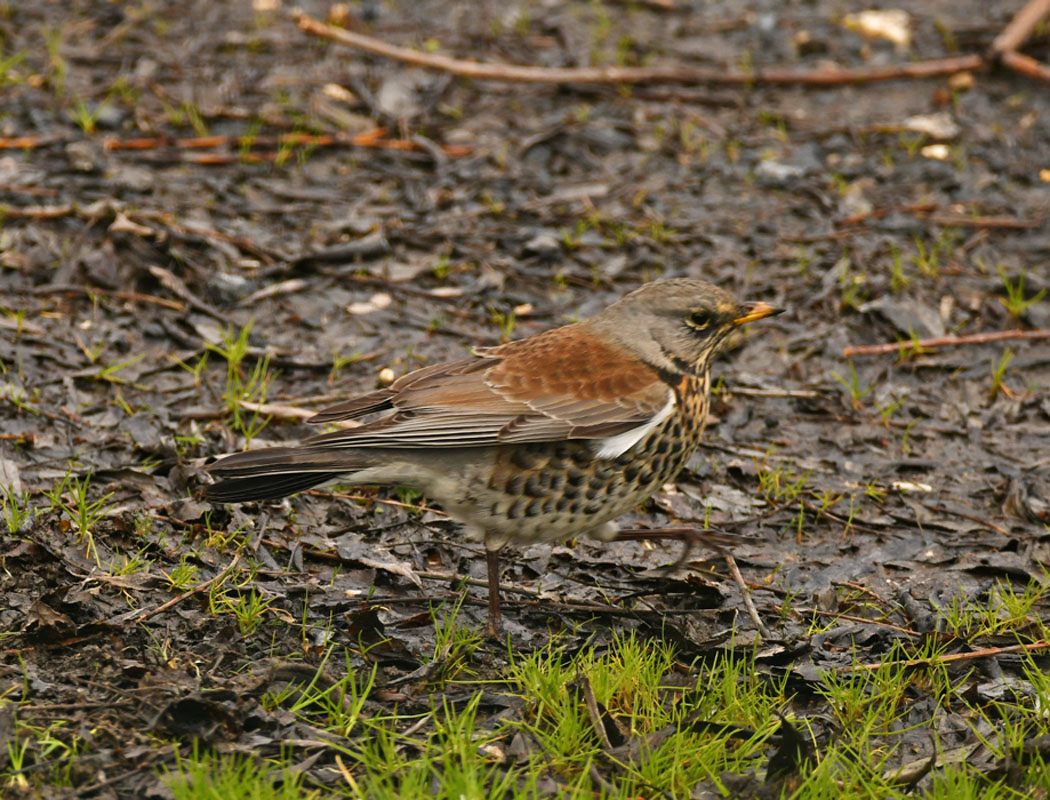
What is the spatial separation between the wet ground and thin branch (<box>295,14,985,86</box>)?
0.35 ft

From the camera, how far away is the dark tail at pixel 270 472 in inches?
188

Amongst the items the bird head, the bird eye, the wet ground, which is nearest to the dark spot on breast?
the wet ground

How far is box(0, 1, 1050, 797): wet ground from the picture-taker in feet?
16.6

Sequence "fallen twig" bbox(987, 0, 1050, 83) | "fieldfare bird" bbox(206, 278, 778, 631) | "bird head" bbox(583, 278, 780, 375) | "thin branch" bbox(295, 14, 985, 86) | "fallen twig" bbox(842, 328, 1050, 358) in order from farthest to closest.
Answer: "fallen twig" bbox(987, 0, 1050, 83)
"thin branch" bbox(295, 14, 985, 86)
"fallen twig" bbox(842, 328, 1050, 358)
"bird head" bbox(583, 278, 780, 375)
"fieldfare bird" bbox(206, 278, 778, 631)

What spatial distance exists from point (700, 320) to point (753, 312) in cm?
23

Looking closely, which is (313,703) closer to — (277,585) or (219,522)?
(277,585)

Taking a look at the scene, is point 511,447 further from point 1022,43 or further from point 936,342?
point 1022,43

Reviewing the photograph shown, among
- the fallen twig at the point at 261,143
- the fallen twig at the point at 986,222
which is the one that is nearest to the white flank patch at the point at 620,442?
the fallen twig at the point at 986,222

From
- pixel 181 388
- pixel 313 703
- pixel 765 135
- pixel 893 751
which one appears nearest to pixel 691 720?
pixel 893 751

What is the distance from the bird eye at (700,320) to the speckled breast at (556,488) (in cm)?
51

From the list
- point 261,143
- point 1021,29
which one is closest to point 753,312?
point 261,143

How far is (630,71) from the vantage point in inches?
369

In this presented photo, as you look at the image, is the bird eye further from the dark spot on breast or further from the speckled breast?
the dark spot on breast

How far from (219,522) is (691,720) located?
2.12m
